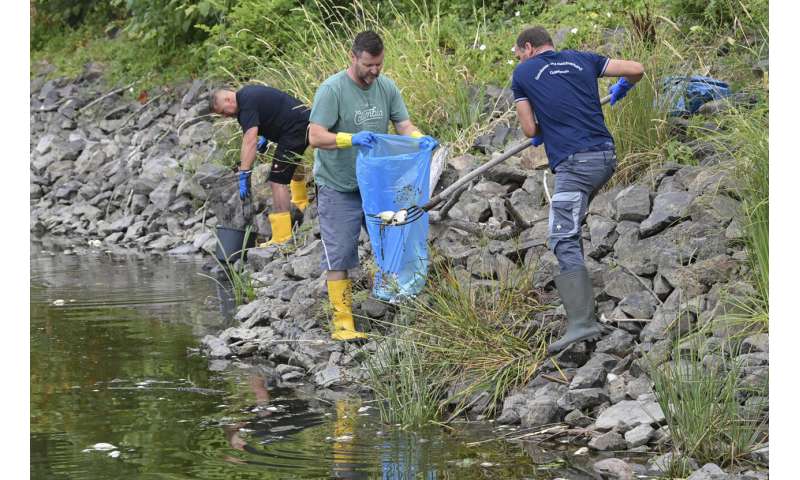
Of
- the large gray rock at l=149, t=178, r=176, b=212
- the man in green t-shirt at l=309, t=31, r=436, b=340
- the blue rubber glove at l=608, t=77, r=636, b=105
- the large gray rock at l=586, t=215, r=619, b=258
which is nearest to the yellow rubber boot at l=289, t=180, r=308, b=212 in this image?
the large gray rock at l=149, t=178, r=176, b=212

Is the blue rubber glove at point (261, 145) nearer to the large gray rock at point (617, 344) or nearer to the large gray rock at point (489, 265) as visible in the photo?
the large gray rock at point (489, 265)

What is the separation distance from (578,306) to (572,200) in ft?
1.92

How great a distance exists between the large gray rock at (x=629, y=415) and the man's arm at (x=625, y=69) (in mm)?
1891

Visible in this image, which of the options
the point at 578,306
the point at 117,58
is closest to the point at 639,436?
the point at 578,306

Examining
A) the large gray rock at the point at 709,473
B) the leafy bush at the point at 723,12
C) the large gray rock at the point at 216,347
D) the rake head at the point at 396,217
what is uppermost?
the leafy bush at the point at 723,12

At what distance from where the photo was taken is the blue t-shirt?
6422mm

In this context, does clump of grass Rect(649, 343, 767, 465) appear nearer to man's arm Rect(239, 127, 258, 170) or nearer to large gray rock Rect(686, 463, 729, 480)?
large gray rock Rect(686, 463, 729, 480)

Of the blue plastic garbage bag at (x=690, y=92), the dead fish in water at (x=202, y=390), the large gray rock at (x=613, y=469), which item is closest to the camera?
the large gray rock at (x=613, y=469)

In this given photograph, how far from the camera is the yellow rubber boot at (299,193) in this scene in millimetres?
10789

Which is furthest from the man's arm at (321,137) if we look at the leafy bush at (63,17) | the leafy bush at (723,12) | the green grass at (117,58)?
the leafy bush at (63,17)

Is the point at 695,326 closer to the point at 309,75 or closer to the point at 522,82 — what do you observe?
the point at 522,82

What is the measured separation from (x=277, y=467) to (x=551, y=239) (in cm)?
207

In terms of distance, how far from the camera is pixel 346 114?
7324mm

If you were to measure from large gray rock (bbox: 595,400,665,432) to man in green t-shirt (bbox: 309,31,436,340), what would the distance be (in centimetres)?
210
